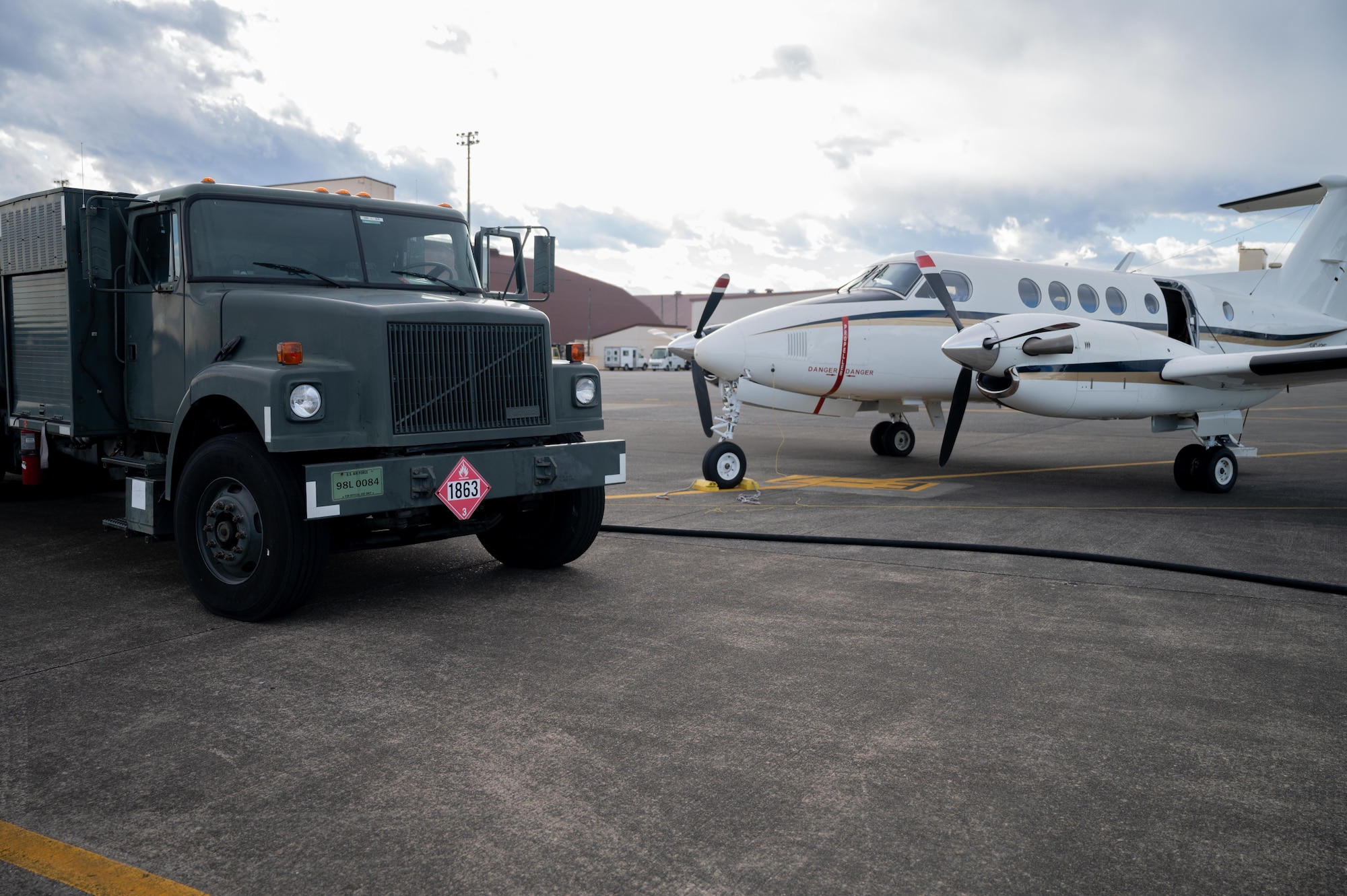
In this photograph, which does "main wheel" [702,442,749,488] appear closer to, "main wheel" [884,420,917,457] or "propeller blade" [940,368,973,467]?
Answer: "propeller blade" [940,368,973,467]

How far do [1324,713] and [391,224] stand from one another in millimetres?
6208

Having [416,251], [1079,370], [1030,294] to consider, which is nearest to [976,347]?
[1079,370]

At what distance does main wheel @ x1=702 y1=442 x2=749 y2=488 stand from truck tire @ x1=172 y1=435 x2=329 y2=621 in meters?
6.19

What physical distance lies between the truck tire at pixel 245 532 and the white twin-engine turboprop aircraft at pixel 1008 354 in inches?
245

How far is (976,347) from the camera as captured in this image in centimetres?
1098

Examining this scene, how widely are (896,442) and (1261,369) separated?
5431 millimetres

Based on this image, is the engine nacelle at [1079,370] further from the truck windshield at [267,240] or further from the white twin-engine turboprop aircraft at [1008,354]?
the truck windshield at [267,240]

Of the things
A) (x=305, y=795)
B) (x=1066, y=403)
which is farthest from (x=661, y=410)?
(x=305, y=795)

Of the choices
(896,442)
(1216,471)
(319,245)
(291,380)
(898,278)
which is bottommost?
(1216,471)

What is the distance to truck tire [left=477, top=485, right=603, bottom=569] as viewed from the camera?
678cm

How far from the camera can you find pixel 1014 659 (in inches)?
194

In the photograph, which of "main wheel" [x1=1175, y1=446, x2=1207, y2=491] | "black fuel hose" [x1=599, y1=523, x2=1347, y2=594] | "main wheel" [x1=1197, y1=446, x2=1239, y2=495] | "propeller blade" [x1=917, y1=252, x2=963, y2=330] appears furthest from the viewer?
"propeller blade" [x1=917, y1=252, x2=963, y2=330]

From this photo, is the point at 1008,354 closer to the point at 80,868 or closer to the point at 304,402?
the point at 304,402

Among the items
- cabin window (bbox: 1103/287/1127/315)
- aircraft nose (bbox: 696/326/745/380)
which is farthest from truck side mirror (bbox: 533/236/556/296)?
cabin window (bbox: 1103/287/1127/315)
